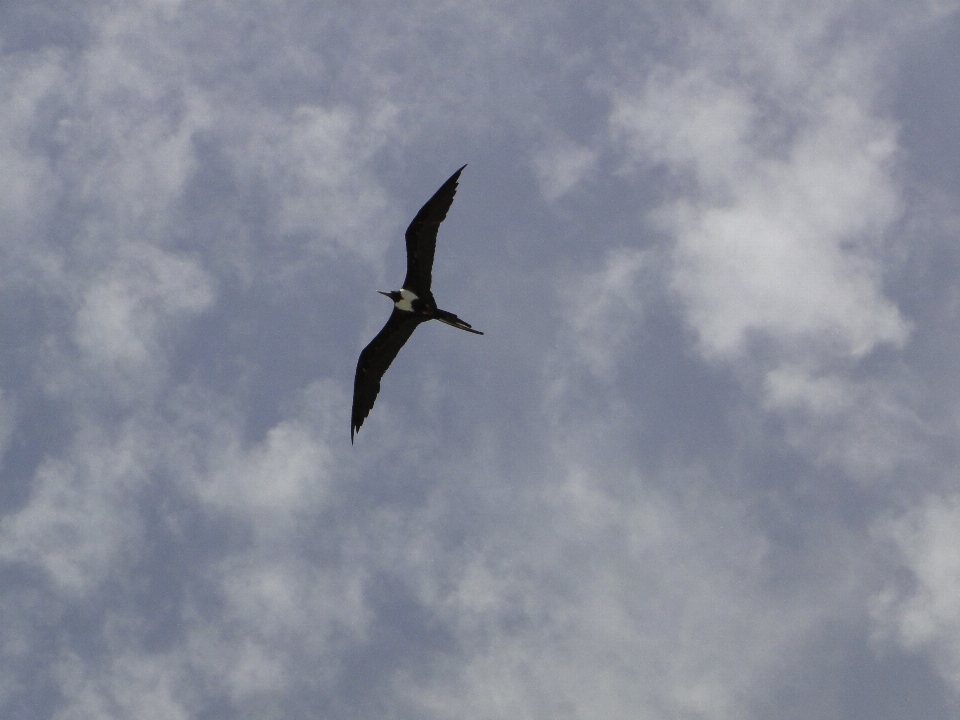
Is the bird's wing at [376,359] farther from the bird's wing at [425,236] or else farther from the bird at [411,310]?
the bird's wing at [425,236]

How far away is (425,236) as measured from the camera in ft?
127

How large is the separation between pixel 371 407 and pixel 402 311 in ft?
17.4

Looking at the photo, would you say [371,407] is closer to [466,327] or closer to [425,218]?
[466,327]

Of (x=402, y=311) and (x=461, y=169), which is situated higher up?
(x=461, y=169)

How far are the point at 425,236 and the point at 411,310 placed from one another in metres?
3.80

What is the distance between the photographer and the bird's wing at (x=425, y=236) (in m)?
37.9

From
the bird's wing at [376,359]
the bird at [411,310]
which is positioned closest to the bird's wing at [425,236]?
the bird at [411,310]

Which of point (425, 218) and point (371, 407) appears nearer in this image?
point (425, 218)

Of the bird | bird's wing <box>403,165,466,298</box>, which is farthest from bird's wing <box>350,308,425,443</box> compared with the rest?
bird's wing <box>403,165,466,298</box>

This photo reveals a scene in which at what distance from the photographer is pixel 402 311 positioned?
133 ft

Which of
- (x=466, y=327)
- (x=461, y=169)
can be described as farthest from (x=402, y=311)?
(x=461, y=169)

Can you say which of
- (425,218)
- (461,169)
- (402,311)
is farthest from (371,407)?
(461,169)

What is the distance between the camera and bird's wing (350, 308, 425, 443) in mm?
41062

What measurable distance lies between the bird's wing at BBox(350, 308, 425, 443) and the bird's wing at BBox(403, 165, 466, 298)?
5.80 ft
